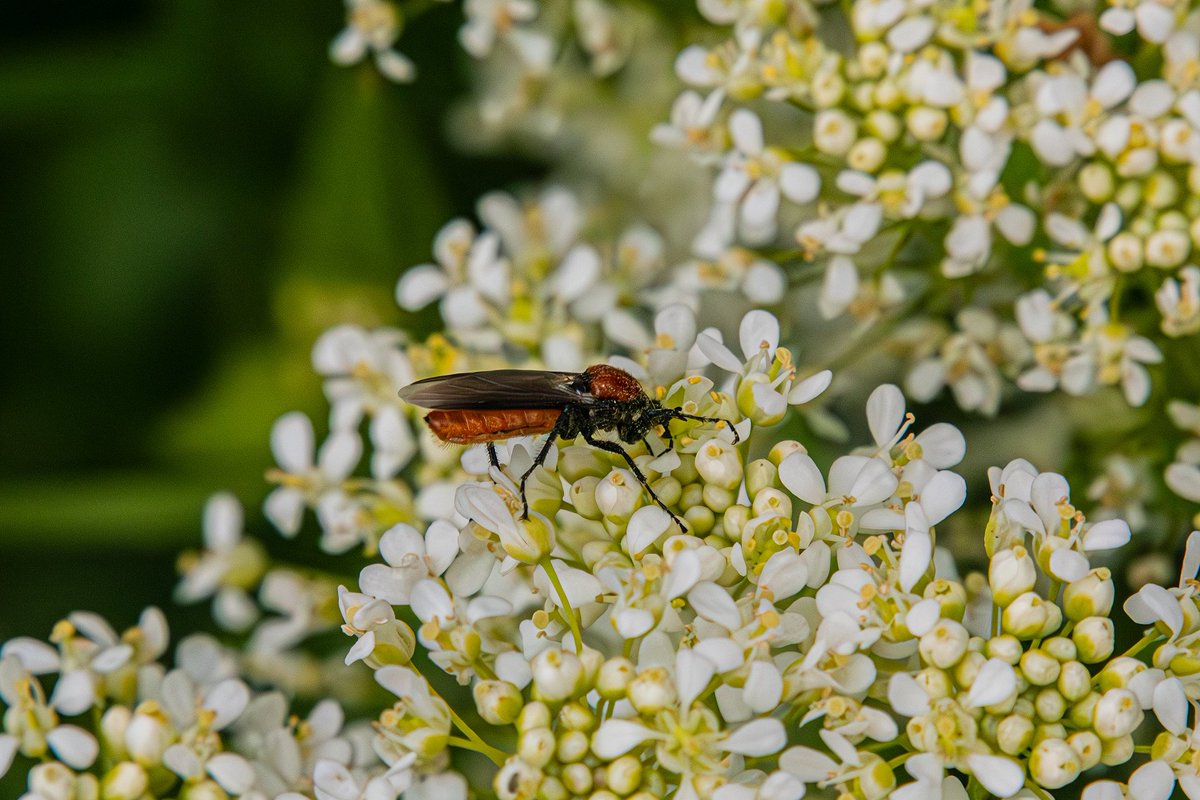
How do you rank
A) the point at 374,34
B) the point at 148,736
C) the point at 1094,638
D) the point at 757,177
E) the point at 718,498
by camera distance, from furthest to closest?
the point at 374,34 < the point at 757,177 < the point at 148,736 < the point at 718,498 < the point at 1094,638

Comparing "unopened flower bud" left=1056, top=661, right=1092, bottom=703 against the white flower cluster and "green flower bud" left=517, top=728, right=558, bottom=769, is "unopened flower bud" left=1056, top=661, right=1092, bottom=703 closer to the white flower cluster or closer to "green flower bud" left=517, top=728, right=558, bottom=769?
"green flower bud" left=517, top=728, right=558, bottom=769

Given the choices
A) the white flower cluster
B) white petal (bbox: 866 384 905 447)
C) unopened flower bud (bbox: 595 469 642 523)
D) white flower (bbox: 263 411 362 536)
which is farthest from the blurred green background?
white petal (bbox: 866 384 905 447)

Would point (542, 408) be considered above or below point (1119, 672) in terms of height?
above

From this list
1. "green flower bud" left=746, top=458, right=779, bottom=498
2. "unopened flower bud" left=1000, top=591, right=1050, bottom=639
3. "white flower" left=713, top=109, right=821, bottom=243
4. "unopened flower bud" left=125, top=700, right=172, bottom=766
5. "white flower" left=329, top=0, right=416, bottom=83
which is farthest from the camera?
"white flower" left=329, top=0, right=416, bottom=83

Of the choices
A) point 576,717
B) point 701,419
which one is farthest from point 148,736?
point 701,419

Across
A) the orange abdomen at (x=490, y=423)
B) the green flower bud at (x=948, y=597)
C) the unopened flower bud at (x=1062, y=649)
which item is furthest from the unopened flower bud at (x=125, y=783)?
the unopened flower bud at (x=1062, y=649)

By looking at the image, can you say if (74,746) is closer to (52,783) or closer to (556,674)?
(52,783)
